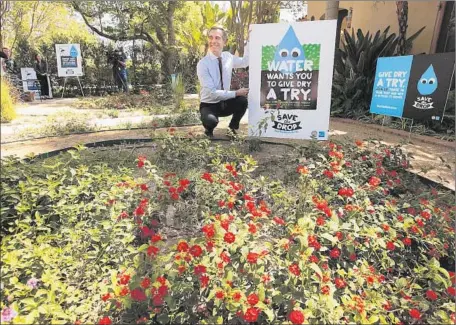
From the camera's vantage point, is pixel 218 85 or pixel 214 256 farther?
pixel 218 85

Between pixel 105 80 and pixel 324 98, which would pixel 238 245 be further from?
pixel 105 80

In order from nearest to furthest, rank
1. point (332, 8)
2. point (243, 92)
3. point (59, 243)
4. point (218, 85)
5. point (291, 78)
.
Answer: point (59, 243), point (291, 78), point (243, 92), point (218, 85), point (332, 8)

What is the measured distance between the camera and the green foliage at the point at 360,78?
6993mm

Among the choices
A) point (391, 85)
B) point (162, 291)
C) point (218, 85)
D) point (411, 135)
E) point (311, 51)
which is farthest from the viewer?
point (411, 135)

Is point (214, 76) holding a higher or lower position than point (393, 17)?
lower

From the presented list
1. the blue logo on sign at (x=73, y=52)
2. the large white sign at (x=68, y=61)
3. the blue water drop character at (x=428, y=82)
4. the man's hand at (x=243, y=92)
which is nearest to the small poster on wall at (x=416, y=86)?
the blue water drop character at (x=428, y=82)

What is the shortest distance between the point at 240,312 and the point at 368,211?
118 centimetres

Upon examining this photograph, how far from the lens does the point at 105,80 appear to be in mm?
14523

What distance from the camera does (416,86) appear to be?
14.4ft

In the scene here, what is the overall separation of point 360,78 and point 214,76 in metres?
3.92

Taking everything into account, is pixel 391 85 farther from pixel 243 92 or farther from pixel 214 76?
pixel 214 76

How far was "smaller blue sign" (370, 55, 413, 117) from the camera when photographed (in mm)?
4539

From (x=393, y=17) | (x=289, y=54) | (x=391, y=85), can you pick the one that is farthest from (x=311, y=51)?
(x=393, y=17)

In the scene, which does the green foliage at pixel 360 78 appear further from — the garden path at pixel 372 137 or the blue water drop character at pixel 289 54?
the blue water drop character at pixel 289 54
